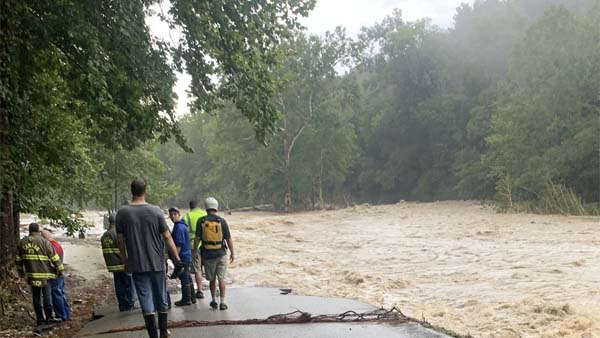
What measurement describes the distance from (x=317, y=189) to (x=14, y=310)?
56.2 meters

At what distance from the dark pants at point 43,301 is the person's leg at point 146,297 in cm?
319

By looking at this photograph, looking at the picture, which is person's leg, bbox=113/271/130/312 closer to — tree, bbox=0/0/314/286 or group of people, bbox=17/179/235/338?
group of people, bbox=17/179/235/338

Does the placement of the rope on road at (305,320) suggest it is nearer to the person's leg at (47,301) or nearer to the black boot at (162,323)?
the black boot at (162,323)

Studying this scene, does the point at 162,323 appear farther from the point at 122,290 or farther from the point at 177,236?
the point at 122,290

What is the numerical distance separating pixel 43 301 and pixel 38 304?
9 centimetres

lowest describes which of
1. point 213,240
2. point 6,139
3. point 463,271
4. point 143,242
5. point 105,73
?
point 463,271

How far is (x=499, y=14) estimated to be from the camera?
205 feet

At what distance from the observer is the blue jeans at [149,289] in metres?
7.63

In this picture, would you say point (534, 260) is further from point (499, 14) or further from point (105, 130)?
point (499, 14)

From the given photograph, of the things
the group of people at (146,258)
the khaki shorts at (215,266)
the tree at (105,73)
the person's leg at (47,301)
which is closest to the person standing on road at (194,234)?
the group of people at (146,258)

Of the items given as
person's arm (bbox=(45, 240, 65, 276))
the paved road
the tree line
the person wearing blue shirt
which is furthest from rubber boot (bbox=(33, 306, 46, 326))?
the tree line

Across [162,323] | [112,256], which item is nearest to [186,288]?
[112,256]

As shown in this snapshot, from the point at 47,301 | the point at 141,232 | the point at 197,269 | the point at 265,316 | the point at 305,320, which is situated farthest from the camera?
the point at 197,269

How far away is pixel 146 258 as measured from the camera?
7512 mm
